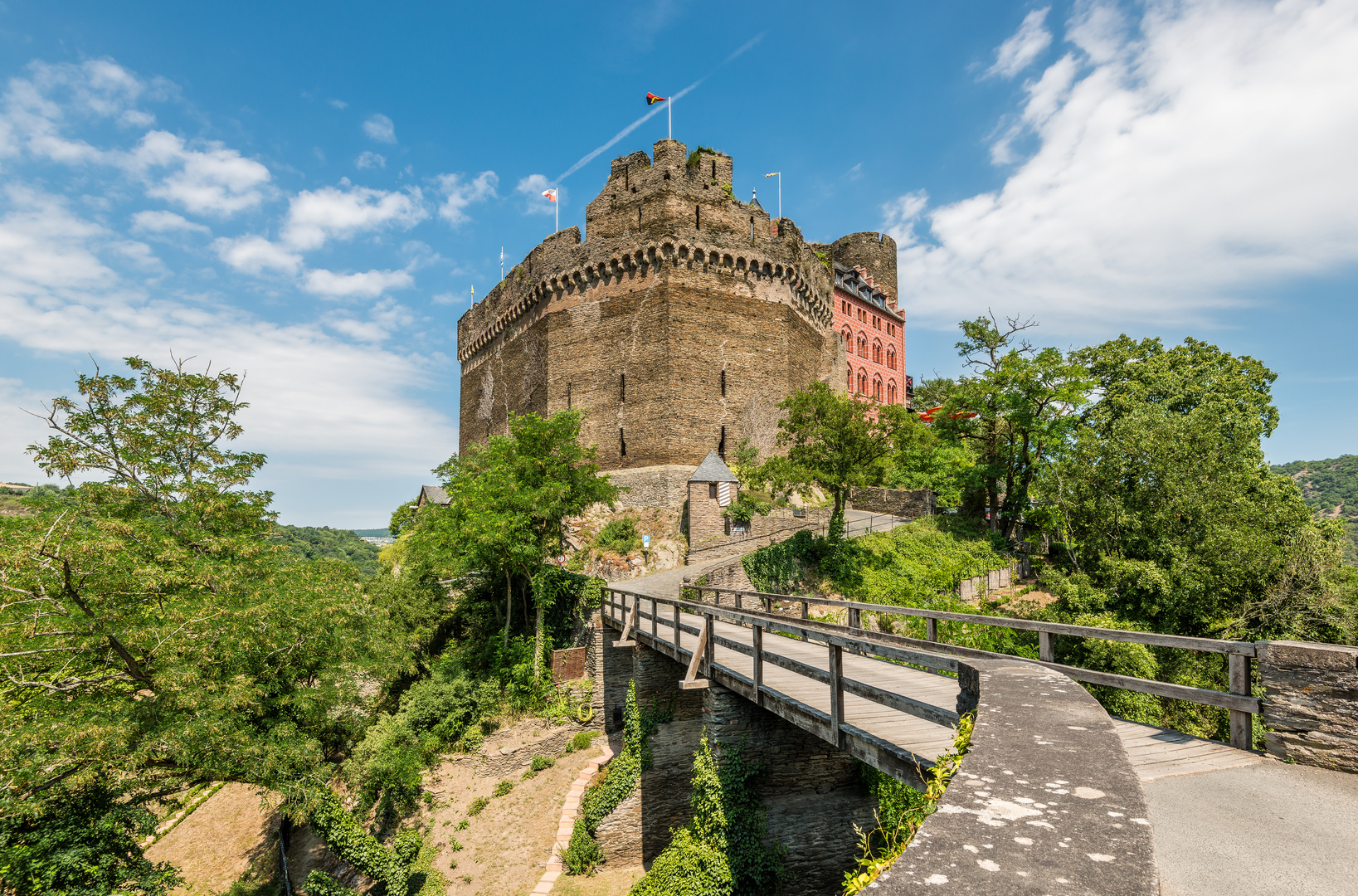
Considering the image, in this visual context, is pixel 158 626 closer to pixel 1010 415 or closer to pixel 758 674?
pixel 758 674

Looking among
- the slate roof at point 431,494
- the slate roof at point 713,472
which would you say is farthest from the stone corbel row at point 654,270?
the slate roof at point 431,494

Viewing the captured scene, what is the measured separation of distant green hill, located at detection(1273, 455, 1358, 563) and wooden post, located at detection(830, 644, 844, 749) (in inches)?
3904

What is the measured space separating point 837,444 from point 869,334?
28.5 metres

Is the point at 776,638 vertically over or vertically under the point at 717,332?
under

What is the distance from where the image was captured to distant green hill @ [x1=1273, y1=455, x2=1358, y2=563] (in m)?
81.4

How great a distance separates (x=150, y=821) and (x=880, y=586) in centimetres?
1972

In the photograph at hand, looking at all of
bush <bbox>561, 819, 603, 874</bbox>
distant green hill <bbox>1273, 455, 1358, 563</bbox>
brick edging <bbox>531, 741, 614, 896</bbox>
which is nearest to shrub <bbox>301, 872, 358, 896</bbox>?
brick edging <bbox>531, 741, 614, 896</bbox>

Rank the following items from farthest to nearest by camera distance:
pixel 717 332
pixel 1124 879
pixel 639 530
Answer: pixel 717 332
pixel 639 530
pixel 1124 879

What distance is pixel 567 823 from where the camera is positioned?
14117 millimetres

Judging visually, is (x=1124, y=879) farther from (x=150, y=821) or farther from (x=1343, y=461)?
(x=1343, y=461)

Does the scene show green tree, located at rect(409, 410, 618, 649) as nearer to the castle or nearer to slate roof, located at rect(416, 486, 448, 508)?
the castle

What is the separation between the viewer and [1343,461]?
10619 centimetres

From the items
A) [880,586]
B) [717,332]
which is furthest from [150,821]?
[717,332]

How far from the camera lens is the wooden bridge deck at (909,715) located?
389 centimetres
